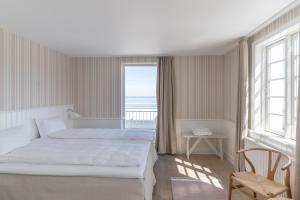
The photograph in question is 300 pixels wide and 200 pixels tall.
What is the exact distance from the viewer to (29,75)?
3.68m

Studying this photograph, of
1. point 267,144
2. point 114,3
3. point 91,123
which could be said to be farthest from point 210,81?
point 114,3

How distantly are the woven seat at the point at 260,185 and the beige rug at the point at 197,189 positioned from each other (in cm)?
64

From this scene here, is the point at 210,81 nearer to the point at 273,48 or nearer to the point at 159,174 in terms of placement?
the point at 273,48

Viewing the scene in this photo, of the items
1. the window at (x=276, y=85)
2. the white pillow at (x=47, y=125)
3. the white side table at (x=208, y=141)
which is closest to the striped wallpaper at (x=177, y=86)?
the white side table at (x=208, y=141)

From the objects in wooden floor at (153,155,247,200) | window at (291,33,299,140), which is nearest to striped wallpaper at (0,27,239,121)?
wooden floor at (153,155,247,200)

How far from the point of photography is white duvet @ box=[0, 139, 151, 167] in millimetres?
2393

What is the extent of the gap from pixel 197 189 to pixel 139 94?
309cm

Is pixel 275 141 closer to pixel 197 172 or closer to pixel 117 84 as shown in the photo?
pixel 197 172

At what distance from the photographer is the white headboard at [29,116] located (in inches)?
124

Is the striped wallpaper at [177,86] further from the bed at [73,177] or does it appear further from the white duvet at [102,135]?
the bed at [73,177]

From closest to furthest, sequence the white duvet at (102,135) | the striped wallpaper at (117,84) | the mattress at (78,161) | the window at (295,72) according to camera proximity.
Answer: the mattress at (78,161), the window at (295,72), the white duvet at (102,135), the striped wallpaper at (117,84)

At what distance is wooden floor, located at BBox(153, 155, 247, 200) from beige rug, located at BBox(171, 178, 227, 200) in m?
0.10

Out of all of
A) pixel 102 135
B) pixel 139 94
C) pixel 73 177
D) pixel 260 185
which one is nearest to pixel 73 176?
pixel 73 177

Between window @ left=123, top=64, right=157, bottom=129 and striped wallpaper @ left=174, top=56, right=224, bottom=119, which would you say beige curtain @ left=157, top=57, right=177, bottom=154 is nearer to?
striped wallpaper @ left=174, top=56, right=224, bottom=119
